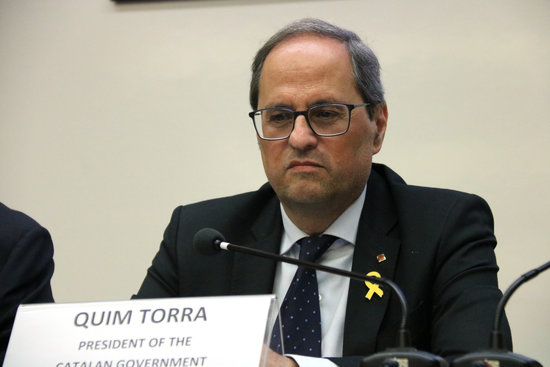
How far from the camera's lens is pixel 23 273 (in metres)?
2.36

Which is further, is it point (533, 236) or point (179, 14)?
point (179, 14)

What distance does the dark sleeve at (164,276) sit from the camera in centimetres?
234

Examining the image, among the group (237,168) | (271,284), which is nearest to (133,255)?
(237,168)

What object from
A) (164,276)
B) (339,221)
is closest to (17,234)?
(164,276)

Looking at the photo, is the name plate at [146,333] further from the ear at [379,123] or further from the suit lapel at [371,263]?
the ear at [379,123]

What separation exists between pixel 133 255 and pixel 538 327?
5.76 feet

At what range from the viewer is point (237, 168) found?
11.2ft

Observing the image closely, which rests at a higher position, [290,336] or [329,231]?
[329,231]

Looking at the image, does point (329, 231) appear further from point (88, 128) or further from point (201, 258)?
point (88, 128)

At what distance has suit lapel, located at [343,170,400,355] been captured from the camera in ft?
6.77

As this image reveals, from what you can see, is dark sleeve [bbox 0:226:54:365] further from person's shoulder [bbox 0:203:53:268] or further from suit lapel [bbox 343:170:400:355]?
suit lapel [bbox 343:170:400:355]

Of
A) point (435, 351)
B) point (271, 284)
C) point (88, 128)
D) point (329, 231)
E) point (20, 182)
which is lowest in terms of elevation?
point (435, 351)

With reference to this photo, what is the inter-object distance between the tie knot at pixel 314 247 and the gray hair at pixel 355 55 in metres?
0.41

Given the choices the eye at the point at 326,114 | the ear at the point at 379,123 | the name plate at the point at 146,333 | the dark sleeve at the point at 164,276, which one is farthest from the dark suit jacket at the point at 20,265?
the ear at the point at 379,123
